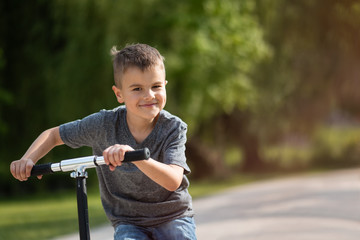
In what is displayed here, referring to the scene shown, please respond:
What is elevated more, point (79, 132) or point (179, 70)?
point (179, 70)

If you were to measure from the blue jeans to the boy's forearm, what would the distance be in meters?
0.48

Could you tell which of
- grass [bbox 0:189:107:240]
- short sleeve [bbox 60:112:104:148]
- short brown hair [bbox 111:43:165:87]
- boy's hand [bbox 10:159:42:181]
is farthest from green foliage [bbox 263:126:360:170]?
boy's hand [bbox 10:159:42:181]

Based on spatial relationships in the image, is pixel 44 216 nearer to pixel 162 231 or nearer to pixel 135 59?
pixel 162 231

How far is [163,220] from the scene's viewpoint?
267 centimetres

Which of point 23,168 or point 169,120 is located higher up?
point 169,120

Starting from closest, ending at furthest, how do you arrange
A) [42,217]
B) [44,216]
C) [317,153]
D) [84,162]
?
[84,162]
[42,217]
[44,216]
[317,153]

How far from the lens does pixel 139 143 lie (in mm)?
2709

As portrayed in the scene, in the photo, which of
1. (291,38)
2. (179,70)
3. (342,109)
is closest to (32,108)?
(179,70)

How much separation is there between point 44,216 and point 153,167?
7.24 m

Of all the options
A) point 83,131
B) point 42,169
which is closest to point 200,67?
point 83,131

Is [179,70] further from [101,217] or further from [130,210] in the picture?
[130,210]

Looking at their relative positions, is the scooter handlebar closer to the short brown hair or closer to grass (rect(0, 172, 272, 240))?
the short brown hair

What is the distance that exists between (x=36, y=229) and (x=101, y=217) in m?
1.09

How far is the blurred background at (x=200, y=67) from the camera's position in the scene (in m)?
11.5
